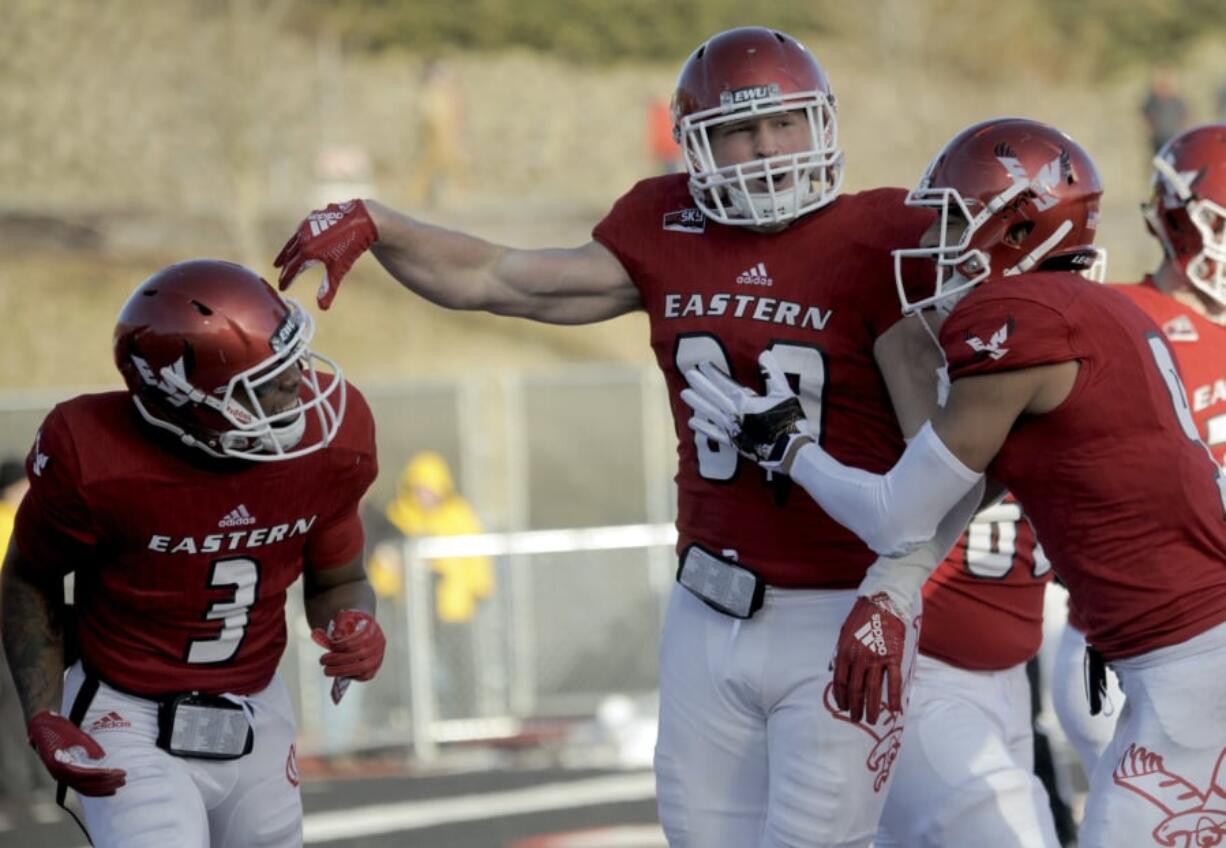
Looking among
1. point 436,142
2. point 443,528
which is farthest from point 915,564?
point 436,142

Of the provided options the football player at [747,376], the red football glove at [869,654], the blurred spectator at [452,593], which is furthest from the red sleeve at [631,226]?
the blurred spectator at [452,593]

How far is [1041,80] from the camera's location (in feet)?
95.7

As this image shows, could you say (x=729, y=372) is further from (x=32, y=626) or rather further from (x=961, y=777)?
(x=32, y=626)

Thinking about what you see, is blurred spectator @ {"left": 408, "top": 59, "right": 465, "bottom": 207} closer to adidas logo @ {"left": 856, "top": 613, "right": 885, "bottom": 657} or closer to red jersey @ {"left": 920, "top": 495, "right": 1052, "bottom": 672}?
red jersey @ {"left": 920, "top": 495, "right": 1052, "bottom": 672}

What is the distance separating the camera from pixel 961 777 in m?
4.11

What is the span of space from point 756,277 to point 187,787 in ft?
5.17

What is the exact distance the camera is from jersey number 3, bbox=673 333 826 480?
386 cm

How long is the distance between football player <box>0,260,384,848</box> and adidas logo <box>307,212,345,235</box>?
0.17 m

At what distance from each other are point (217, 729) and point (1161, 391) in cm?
204

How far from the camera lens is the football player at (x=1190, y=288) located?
14.7ft

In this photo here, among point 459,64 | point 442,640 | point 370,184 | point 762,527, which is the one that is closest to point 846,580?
point 762,527

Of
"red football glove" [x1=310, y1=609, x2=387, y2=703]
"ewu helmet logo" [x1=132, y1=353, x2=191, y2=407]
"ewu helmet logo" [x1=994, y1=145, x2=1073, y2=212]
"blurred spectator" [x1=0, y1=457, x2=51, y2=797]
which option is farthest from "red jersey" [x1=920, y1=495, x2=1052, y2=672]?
"blurred spectator" [x1=0, y1=457, x2=51, y2=797]

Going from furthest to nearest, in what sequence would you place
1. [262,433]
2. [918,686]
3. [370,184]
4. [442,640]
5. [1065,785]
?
1. [370,184]
2. [442,640]
3. [1065,785]
4. [918,686]
5. [262,433]

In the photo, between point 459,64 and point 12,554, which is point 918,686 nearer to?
point 12,554
